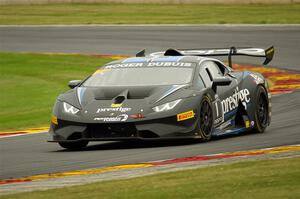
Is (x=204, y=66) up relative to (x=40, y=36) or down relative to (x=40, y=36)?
up

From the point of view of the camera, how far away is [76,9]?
45.3m

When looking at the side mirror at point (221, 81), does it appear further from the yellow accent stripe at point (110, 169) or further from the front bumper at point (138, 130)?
the yellow accent stripe at point (110, 169)

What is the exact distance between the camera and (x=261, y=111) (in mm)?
15477

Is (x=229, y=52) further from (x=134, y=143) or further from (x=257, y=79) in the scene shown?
(x=134, y=143)

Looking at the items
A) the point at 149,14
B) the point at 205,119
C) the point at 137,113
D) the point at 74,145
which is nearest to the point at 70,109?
the point at 74,145

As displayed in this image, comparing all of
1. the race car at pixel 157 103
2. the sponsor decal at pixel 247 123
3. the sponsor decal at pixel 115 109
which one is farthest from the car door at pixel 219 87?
the sponsor decal at pixel 115 109

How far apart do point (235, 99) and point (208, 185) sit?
5.69m

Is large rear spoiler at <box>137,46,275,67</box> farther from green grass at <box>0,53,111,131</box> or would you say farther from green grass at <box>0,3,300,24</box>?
green grass at <box>0,3,300,24</box>

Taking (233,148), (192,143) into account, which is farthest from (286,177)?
(192,143)

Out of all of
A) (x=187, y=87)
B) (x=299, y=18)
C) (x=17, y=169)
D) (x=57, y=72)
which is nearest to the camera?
(x=17, y=169)

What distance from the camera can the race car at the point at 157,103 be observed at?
13.3 metres

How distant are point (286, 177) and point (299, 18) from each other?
28.3 m

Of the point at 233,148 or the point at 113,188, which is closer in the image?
the point at 113,188

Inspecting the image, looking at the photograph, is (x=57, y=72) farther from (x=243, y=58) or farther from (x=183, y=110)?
(x=183, y=110)
